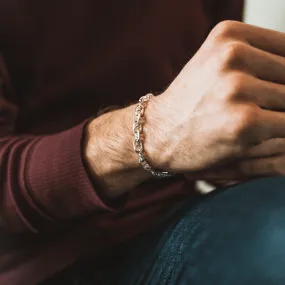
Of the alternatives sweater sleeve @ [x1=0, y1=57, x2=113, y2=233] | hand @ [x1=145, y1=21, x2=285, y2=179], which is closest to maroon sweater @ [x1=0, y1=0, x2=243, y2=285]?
sweater sleeve @ [x1=0, y1=57, x2=113, y2=233]

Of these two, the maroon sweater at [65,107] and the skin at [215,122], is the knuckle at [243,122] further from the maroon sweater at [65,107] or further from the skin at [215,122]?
the maroon sweater at [65,107]

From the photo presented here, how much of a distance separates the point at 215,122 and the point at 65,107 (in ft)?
0.94

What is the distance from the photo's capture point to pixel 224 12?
3.14 feet

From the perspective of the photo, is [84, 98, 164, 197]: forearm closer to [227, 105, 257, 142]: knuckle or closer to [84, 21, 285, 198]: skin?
[84, 21, 285, 198]: skin

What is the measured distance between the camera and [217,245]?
1.79 feet

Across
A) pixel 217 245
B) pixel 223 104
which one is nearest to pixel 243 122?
pixel 223 104

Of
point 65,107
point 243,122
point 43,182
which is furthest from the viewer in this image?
point 65,107

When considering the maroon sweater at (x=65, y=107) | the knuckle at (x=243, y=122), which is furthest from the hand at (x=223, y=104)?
the maroon sweater at (x=65, y=107)

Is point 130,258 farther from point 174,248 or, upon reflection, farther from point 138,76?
point 138,76

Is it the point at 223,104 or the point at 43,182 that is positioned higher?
the point at 223,104

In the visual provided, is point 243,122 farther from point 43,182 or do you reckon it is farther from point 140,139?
point 43,182

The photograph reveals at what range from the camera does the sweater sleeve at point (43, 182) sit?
2.03 feet

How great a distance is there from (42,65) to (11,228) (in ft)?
0.74

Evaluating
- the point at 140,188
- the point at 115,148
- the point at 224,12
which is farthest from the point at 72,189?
the point at 224,12
